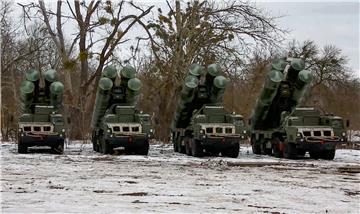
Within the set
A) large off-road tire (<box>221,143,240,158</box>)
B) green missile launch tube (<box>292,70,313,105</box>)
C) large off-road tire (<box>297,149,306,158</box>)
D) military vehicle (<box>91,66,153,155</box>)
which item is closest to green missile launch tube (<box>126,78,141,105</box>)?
military vehicle (<box>91,66,153,155</box>)

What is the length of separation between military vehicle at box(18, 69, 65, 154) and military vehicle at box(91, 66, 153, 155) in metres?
1.69

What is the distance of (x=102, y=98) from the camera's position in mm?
28297

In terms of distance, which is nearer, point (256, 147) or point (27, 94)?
point (27, 94)

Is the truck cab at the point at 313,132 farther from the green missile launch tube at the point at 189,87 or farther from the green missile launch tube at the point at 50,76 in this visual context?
the green missile launch tube at the point at 50,76

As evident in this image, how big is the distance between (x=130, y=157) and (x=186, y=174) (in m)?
6.97

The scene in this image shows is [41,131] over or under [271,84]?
under

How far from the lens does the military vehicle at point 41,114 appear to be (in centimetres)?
2539

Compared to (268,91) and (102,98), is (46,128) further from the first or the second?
(268,91)

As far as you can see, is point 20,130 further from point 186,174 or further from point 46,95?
point 186,174

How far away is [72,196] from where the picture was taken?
40.0ft

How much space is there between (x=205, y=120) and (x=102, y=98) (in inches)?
202

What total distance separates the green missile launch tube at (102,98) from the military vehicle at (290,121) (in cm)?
590

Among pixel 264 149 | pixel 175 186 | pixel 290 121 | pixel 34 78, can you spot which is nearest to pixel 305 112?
pixel 290 121

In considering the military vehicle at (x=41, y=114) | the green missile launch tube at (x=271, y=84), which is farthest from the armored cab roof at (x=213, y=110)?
the military vehicle at (x=41, y=114)
